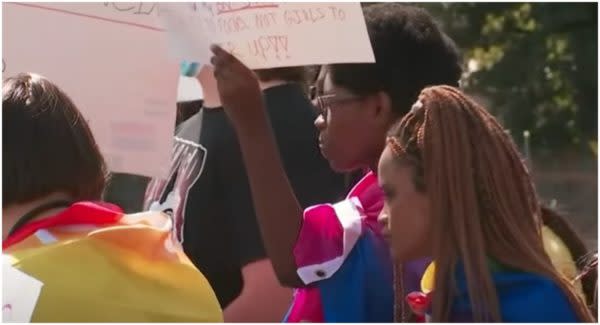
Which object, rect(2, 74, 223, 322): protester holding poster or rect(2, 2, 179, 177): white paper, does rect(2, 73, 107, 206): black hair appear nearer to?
rect(2, 74, 223, 322): protester holding poster

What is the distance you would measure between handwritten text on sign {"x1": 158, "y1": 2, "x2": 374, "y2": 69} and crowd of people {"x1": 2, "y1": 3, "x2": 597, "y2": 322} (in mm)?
44

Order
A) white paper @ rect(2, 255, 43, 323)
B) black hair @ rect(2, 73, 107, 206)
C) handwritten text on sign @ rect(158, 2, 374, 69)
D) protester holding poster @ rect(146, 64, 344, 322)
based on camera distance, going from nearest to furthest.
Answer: white paper @ rect(2, 255, 43, 323), black hair @ rect(2, 73, 107, 206), handwritten text on sign @ rect(158, 2, 374, 69), protester holding poster @ rect(146, 64, 344, 322)

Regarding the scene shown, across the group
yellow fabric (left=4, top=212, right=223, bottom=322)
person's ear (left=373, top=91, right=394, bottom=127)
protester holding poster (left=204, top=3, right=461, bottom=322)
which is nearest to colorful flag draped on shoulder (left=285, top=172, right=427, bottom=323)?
protester holding poster (left=204, top=3, right=461, bottom=322)

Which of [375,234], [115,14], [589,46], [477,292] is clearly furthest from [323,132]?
[589,46]

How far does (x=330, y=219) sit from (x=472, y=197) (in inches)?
18.9

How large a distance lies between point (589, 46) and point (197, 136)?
9.03 metres

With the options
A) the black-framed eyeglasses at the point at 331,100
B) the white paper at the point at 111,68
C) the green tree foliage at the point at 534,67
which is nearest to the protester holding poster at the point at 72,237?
the white paper at the point at 111,68

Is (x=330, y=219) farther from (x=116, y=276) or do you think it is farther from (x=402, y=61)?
(x=116, y=276)

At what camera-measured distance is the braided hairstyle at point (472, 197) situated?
81.3 inches

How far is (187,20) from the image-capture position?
2.41 meters

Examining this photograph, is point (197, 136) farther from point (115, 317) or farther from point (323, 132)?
point (115, 317)

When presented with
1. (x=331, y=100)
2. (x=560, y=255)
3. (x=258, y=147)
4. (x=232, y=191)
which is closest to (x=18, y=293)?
(x=258, y=147)

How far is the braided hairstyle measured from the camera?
2064mm

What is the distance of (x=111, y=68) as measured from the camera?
2.56 meters
